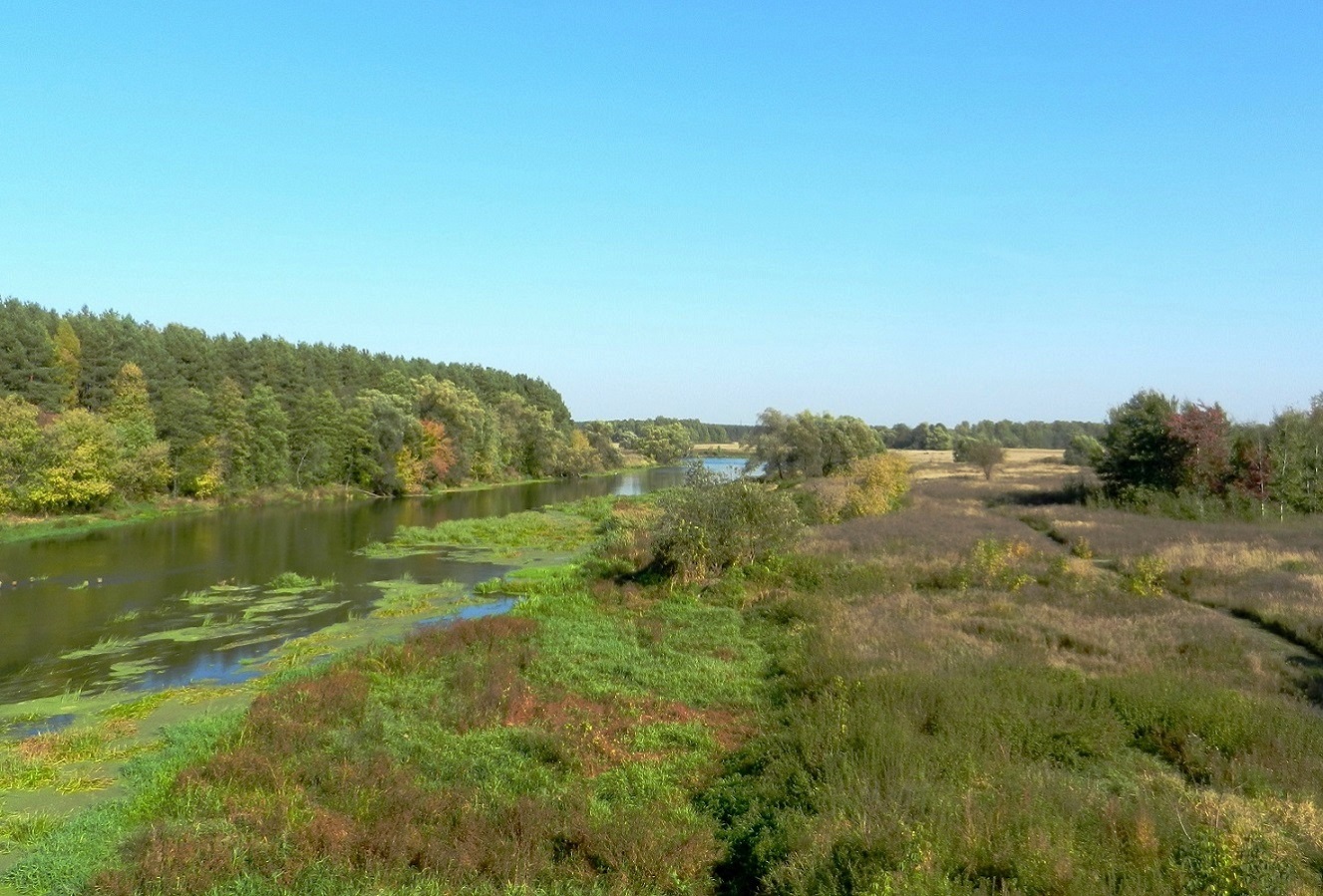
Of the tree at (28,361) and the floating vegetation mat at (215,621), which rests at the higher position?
the tree at (28,361)

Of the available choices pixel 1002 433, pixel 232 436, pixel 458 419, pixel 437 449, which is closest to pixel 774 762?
pixel 232 436

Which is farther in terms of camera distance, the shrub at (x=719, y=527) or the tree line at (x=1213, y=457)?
the tree line at (x=1213, y=457)

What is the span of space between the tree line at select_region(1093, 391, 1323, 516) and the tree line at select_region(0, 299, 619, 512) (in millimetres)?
49510

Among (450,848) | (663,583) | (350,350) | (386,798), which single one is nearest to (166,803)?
(386,798)

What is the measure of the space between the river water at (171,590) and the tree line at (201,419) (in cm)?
434

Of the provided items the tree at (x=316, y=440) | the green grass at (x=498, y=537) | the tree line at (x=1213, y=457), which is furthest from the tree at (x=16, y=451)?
the tree line at (x=1213, y=457)

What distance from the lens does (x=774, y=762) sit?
31.6 feet

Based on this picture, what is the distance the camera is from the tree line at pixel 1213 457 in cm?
3547

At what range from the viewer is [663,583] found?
23281 millimetres

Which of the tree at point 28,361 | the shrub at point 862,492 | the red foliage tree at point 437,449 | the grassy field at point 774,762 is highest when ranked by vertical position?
the tree at point 28,361

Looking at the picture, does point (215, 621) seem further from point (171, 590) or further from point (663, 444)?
point (663, 444)

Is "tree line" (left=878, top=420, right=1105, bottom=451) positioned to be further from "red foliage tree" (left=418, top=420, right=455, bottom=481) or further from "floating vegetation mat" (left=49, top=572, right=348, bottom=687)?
"floating vegetation mat" (left=49, top=572, right=348, bottom=687)

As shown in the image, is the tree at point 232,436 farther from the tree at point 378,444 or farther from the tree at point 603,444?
the tree at point 603,444

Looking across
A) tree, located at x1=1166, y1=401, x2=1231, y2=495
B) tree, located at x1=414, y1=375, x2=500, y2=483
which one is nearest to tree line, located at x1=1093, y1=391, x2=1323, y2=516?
tree, located at x1=1166, y1=401, x2=1231, y2=495
